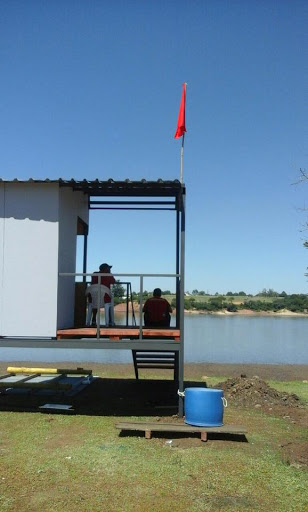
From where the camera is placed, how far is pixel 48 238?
962cm

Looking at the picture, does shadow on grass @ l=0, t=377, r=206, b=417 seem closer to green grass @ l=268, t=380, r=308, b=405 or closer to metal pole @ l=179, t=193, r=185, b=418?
metal pole @ l=179, t=193, r=185, b=418

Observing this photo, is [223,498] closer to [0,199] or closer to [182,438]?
[182,438]

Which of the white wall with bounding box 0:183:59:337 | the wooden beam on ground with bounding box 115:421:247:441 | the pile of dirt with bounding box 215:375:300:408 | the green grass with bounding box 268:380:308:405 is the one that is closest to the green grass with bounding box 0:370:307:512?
the wooden beam on ground with bounding box 115:421:247:441

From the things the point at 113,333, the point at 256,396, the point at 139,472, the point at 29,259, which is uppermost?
the point at 29,259

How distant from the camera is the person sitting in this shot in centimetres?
1133

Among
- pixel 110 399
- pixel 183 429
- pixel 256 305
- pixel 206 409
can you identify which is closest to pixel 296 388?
pixel 110 399

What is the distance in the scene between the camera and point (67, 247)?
1042 centimetres

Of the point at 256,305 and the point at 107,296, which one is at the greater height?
the point at 107,296

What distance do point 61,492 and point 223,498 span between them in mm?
1699

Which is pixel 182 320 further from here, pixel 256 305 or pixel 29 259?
pixel 256 305

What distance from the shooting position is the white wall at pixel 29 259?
9.47 metres

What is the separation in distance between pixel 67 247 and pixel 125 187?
169 cm

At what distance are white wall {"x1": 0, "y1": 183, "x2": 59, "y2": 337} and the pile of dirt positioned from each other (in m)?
4.55

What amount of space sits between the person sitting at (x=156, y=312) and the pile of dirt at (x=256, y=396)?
2296mm
